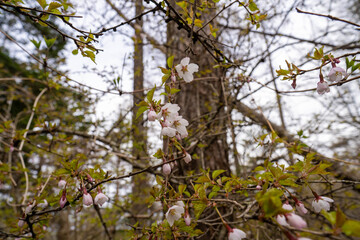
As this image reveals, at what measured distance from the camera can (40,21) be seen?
1.12m

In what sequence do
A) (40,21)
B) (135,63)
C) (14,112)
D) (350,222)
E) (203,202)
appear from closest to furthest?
(350,222)
(203,202)
(40,21)
(135,63)
(14,112)

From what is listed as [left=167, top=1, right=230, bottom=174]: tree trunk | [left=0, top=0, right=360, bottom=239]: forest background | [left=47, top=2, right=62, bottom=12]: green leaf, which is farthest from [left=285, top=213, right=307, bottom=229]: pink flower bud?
[left=167, top=1, right=230, bottom=174]: tree trunk

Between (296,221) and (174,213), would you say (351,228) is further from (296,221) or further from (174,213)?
(174,213)

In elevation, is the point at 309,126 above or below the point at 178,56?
below

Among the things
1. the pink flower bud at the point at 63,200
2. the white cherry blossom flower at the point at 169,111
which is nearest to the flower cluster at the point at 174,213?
the white cherry blossom flower at the point at 169,111

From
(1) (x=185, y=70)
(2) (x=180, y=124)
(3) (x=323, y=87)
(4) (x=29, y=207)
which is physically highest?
(1) (x=185, y=70)

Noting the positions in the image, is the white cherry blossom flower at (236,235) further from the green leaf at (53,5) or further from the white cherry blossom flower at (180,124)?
the green leaf at (53,5)

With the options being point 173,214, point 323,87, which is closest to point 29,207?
point 173,214

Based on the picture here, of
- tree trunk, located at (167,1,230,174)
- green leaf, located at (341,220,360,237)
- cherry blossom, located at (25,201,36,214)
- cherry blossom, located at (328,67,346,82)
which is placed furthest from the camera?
tree trunk, located at (167,1,230,174)

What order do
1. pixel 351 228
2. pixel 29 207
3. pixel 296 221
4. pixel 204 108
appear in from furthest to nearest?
pixel 204 108 → pixel 29 207 → pixel 296 221 → pixel 351 228

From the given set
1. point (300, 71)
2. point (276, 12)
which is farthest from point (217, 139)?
point (276, 12)

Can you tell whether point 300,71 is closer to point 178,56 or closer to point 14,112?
point 178,56

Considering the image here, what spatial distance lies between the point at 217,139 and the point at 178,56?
1.12 meters

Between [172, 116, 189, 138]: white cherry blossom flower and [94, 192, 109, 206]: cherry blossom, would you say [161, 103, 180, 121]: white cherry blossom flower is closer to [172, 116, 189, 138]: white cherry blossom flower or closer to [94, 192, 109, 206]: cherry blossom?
[172, 116, 189, 138]: white cherry blossom flower
